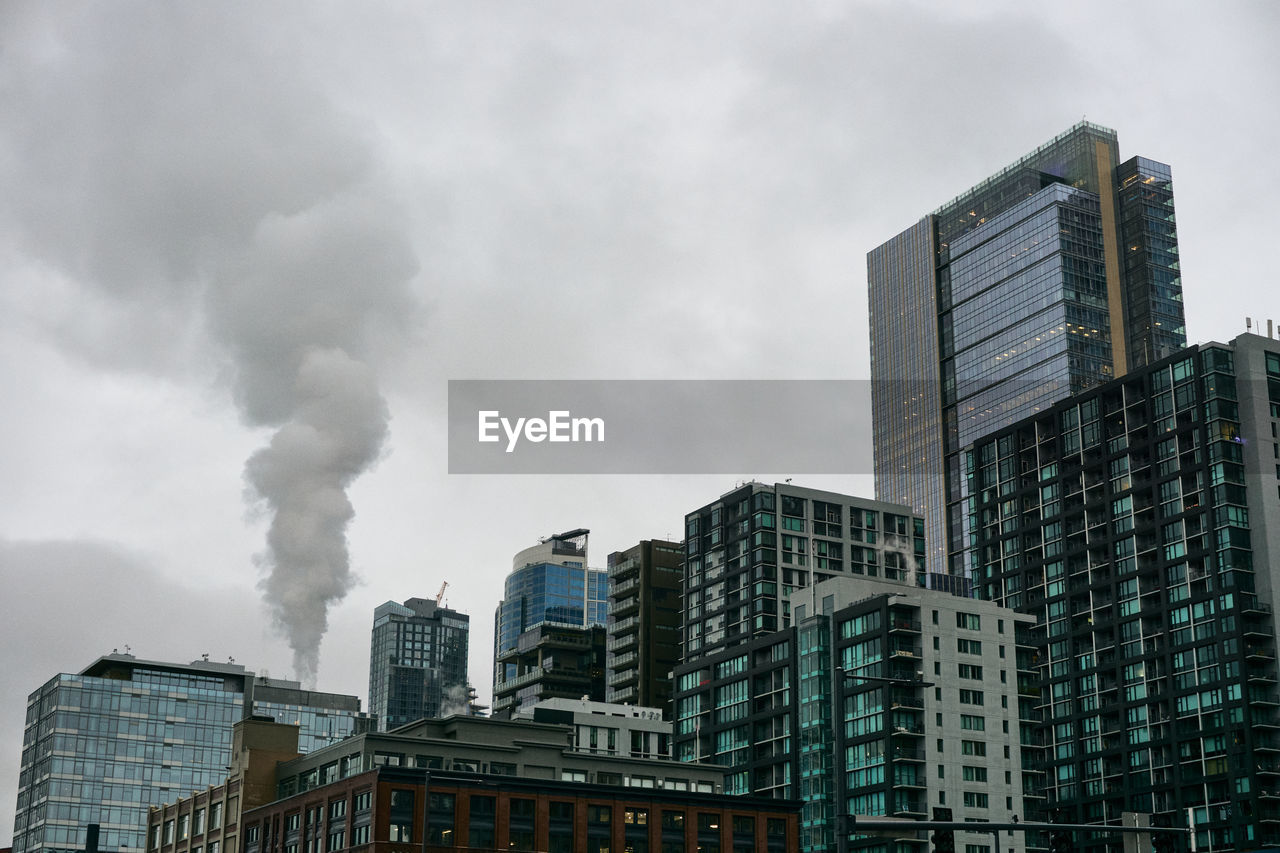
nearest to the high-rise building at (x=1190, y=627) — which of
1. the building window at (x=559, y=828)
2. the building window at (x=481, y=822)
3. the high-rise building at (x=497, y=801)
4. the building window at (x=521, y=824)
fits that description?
the high-rise building at (x=497, y=801)

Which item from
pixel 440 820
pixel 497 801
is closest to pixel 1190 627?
pixel 497 801

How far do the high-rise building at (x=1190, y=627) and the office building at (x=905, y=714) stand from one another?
526 inches

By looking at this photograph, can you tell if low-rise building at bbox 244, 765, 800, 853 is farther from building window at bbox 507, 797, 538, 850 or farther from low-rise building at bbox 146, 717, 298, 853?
low-rise building at bbox 146, 717, 298, 853

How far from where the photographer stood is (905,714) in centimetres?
16538

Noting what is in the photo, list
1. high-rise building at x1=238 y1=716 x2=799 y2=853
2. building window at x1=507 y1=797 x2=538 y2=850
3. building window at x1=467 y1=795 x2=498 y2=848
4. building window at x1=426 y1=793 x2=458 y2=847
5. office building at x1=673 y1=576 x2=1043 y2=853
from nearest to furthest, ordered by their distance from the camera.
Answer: building window at x1=426 y1=793 x2=458 y2=847 → high-rise building at x1=238 y1=716 x2=799 y2=853 → building window at x1=467 y1=795 x2=498 y2=848 → building window at x1=507 y1=797 x2=538 y2=850 → office building at x1=673 y1=576 x2=1043 y2=853

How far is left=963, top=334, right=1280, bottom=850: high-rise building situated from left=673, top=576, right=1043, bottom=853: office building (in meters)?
13.4

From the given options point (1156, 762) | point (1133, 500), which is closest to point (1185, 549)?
point (1133, 500)

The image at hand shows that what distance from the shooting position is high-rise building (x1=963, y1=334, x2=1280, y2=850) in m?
176

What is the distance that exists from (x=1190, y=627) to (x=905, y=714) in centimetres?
4333

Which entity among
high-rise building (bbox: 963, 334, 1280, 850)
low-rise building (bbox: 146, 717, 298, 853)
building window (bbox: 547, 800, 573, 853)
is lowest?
building window (bbox: 547, 800, 573, 853)

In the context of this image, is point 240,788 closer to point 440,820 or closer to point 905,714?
point 440,820

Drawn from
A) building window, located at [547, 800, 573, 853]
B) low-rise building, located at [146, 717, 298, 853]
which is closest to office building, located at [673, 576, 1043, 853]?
building window, located at [547, 800, 573, 853]

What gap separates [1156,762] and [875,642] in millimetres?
41598

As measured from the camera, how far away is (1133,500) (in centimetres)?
19738
